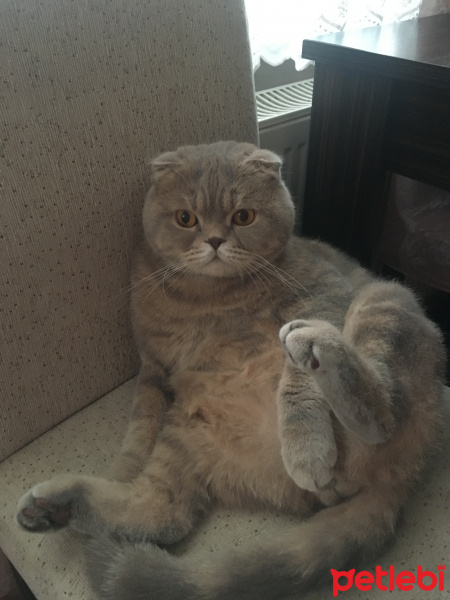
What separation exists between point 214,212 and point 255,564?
508mm

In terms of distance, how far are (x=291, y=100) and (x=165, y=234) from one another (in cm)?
84

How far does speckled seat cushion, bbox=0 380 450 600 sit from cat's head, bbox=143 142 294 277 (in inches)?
13.5

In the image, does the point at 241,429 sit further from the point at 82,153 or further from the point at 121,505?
the point at 82,153

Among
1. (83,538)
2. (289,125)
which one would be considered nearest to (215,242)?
(83,538)

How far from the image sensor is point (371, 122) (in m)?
1.08

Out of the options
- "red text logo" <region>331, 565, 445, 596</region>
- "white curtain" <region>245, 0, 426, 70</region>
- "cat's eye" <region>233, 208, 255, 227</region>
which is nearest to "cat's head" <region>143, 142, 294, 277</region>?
"cat's eye" <region>233, 208, 255, 227</region>

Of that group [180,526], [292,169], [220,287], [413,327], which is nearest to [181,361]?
[220,287]

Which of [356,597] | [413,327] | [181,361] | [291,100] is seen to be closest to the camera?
[356,597]

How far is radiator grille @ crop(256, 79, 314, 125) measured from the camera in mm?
1412

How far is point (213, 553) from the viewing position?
726mm

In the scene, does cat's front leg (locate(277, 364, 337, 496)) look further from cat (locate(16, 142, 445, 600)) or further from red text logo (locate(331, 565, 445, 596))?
red text logo (locate(331, 565, 445, 596))

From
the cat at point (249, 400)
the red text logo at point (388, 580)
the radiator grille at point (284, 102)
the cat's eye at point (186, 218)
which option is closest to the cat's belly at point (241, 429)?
the cat at point (249, 400)

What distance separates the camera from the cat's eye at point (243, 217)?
872 mm

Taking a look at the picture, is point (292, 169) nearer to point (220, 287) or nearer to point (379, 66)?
point (379, 66)
